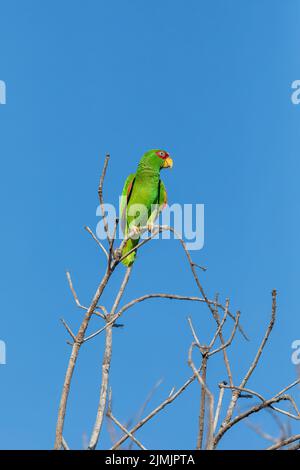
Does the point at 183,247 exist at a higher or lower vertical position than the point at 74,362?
higher

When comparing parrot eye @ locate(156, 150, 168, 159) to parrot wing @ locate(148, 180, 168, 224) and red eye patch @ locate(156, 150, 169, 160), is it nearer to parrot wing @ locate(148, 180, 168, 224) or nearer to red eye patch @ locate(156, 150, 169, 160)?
red eye patch @ locate(156, 150, 169, 160)

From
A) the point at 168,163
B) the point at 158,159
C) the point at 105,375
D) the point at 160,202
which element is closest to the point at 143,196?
the point at 160,202

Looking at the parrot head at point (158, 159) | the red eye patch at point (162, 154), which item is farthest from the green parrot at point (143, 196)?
the red eye patch at point (162, 154)

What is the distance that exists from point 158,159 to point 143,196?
35.3 inches

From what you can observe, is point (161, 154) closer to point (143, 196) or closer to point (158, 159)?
point (158, 159)

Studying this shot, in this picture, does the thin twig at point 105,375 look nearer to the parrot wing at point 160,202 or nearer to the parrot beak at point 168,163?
the parrot wing at point 160,202

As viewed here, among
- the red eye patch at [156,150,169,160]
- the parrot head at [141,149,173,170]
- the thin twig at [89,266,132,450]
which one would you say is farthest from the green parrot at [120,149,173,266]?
the thin twig at [89,266,132,450]

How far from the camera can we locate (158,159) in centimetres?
857

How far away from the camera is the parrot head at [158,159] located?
27.9 ft


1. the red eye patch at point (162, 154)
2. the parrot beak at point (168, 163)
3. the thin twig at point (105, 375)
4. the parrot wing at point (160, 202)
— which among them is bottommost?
the thin twig at point (105, 375)
